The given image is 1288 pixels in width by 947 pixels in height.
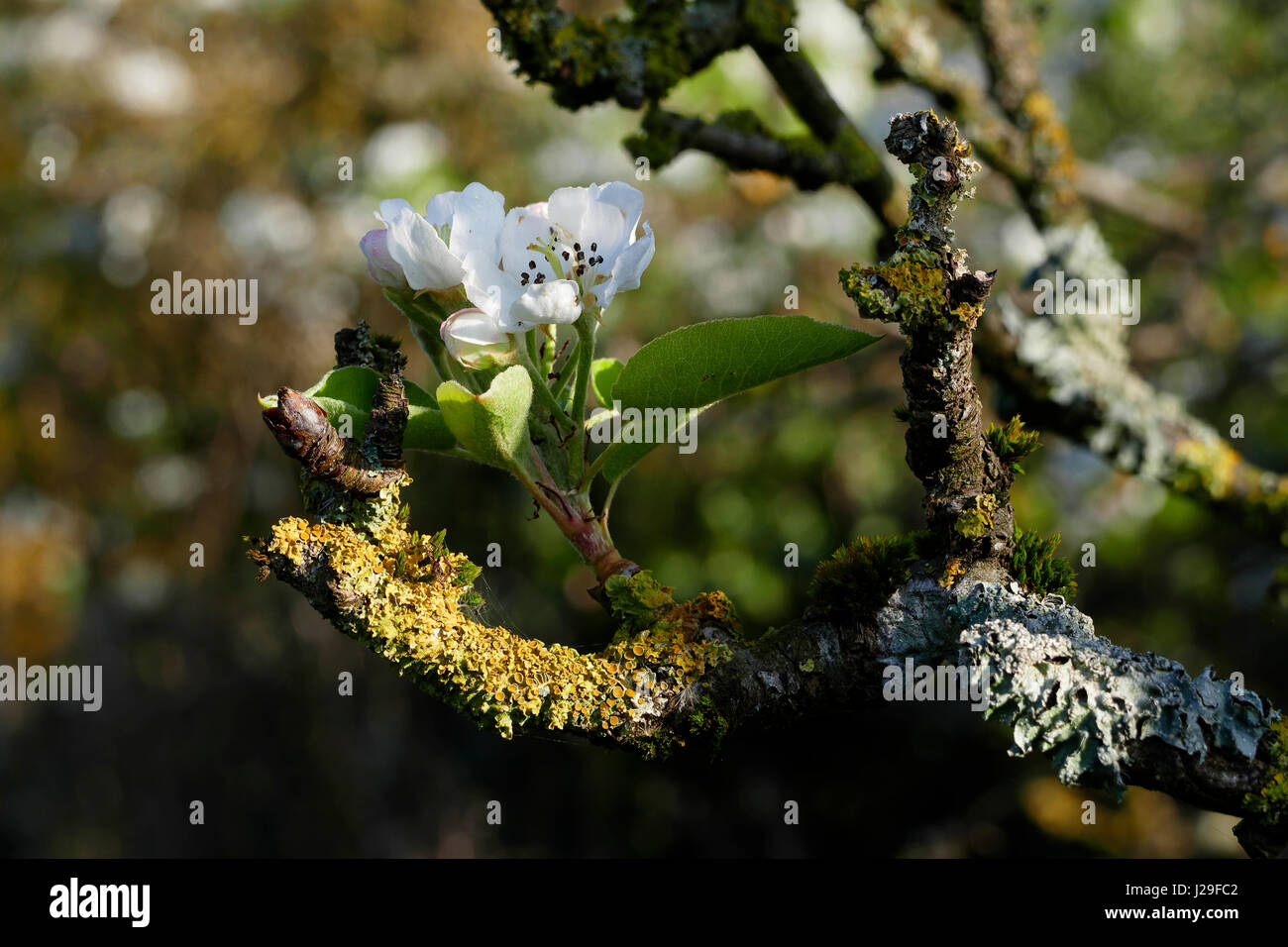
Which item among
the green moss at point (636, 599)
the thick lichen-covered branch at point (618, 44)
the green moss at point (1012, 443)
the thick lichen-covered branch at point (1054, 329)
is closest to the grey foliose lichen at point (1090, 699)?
the green moss at point (1012, 443)

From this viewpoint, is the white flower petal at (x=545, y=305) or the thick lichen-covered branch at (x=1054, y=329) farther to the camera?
the thick lichen-covered branch at (x=1054, y=329)

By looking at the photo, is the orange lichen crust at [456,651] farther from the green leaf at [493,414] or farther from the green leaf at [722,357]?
the green leaf at [722,357]

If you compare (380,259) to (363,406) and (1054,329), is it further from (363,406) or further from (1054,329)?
(1054,329)

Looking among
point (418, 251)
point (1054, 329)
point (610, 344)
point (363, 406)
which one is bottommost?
point (363, 406)

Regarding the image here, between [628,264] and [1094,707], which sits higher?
[628,264]

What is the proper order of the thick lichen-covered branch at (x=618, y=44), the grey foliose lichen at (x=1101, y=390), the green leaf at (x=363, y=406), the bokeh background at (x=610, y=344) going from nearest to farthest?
the green leaf at (x=363, y=406) < the thick lichen-covered branch at (x=618, y=44) < the grey foliose lichen at (x=1101, y=390) < the bokeh background at (x=610, y=344)

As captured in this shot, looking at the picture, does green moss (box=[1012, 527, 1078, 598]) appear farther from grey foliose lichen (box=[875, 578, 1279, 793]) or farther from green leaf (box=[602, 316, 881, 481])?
green leaf (box=[602, 316, 881, 481])

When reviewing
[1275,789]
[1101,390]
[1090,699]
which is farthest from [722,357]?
[1101,390]
